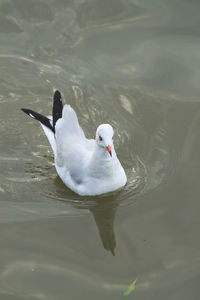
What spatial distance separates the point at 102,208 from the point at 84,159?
61 cm

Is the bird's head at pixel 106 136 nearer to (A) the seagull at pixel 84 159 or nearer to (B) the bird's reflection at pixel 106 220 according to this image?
(A) the seagull at pixel 84 159

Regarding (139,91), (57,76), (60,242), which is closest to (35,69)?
(57,76)

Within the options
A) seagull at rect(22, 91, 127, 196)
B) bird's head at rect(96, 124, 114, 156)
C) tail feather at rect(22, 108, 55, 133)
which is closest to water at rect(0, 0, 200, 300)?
seagull at rect(22, 91, 127, 196)

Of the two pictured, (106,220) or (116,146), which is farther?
(116,146)

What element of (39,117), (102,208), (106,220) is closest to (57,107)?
(39,117)

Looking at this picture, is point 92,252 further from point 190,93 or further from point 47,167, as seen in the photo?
point 190,93

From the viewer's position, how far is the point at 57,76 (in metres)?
8.63

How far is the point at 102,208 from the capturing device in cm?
650

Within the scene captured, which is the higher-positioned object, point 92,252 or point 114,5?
point 114,5

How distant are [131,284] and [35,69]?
428 cm

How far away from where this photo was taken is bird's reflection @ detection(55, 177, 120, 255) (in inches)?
243

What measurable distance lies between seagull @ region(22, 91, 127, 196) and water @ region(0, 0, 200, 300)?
0.51ft

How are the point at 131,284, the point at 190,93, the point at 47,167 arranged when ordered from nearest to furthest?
the point at 131,284 < the point at 47,167 < the point at 190,93

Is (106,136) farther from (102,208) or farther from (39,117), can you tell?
(39,117)
